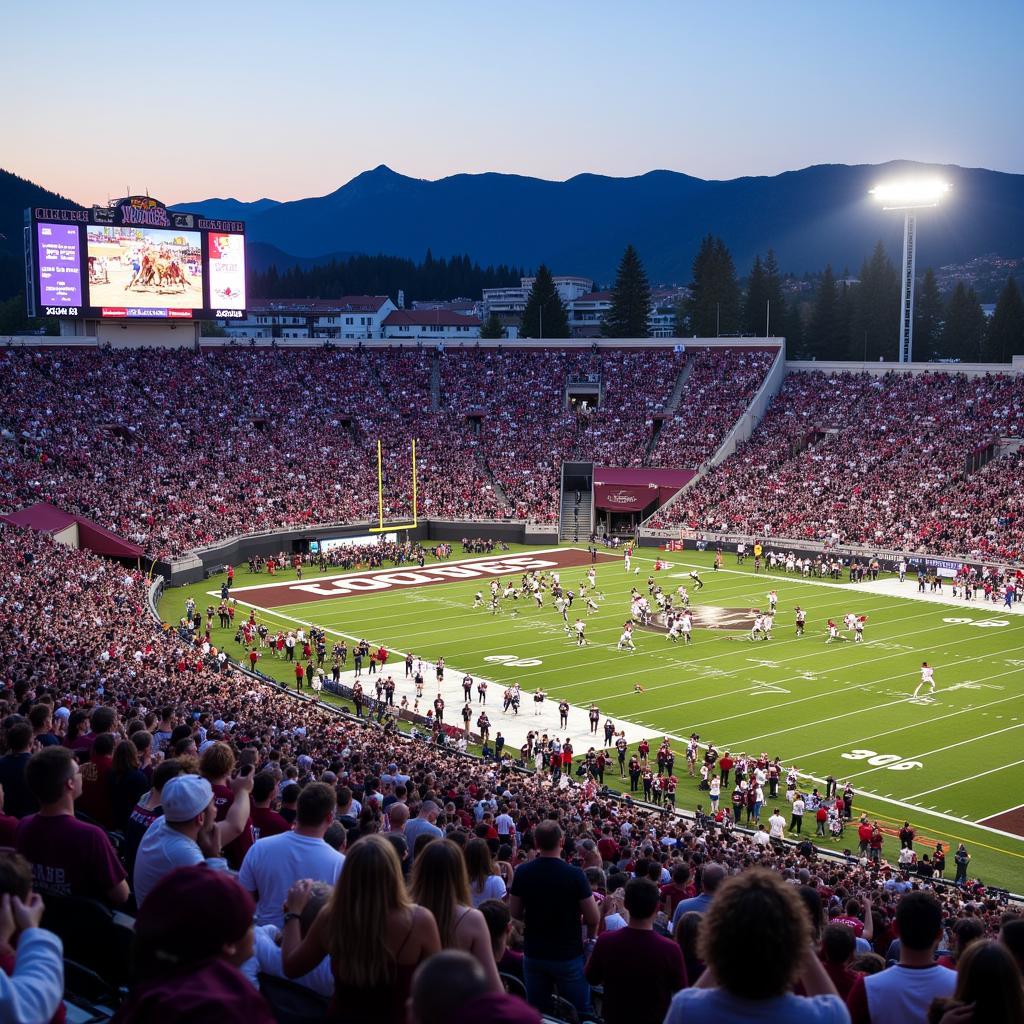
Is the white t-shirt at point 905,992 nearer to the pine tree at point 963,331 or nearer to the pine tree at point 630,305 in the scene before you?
the pine tree at point 630,305

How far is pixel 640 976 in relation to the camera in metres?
5.05

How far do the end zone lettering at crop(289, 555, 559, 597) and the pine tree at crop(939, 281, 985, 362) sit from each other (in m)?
58.7

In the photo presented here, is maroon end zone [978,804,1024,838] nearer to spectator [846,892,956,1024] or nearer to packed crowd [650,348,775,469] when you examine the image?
spectator [846,892,956,1024]

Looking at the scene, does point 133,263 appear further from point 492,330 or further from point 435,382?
point 492,330

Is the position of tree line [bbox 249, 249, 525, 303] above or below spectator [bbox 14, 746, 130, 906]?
above

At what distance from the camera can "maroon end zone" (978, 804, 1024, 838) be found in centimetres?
2036

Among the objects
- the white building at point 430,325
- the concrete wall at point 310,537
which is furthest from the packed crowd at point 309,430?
the white building at point 430,325

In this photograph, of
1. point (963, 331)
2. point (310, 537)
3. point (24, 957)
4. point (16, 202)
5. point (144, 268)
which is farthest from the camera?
point (16, 202)

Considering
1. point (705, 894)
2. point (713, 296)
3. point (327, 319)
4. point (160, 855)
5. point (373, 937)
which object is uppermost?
point (713, 296)

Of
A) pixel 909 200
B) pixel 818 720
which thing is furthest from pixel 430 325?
pixel 818 720

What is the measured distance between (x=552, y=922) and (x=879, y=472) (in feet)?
167

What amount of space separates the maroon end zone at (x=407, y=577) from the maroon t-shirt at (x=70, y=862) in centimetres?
3579

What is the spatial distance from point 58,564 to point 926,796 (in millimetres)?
25847

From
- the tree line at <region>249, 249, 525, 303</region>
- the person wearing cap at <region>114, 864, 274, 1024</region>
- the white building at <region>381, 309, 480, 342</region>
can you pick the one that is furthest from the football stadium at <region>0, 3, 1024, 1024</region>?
the tree line at <region>249, 249, 525, 303</region>
